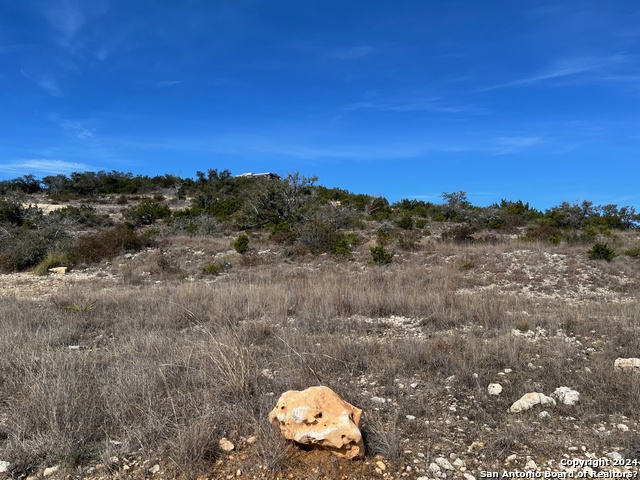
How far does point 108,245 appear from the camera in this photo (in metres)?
15.0

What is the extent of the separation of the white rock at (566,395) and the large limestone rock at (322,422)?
1829mm

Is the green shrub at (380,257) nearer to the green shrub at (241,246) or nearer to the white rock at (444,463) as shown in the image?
the green shrub at (241,246)

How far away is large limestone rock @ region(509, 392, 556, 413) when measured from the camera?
3.44 meters

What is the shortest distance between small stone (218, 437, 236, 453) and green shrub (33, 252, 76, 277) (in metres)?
12.1

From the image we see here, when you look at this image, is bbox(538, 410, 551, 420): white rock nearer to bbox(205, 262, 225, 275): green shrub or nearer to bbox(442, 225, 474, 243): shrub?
bbox(205, 262, 225, 275): green shrub

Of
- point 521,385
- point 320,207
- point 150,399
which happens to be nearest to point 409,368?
point 521,385

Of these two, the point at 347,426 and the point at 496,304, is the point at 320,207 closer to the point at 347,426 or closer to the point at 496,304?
the point at 496,304

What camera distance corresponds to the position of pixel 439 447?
2920 mm

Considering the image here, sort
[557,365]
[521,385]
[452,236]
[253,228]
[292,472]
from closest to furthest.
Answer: [292,472] → [521,385] → [557,365] → [452,236] → [253,228]

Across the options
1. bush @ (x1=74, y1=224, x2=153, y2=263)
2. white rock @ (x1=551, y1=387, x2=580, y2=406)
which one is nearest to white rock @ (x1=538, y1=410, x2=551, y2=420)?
white rock @ (x1=551, y1=387, x2=580, y2=406)

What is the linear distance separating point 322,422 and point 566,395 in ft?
7.07

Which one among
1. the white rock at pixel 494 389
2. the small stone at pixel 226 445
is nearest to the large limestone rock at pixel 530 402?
the white rock at pixel 494 389

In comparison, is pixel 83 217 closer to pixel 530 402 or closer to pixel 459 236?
pixel 459 236

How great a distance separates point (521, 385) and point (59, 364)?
4.18m
